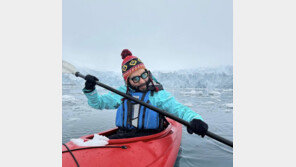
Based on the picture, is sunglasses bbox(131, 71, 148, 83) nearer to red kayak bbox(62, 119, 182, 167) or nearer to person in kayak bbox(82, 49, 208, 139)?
person in kayak bbox(82, 49, 208, 139)

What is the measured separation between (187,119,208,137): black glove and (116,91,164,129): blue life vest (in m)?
0.57

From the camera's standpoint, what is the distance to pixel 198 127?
1.44 m

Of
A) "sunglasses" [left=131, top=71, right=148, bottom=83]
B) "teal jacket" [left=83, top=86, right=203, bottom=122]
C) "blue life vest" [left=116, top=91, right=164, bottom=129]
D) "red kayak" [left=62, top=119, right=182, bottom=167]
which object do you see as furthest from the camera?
"sunglasses" [left=131, top=71, right=148, bottom=83]

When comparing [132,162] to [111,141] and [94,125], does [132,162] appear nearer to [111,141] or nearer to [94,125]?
[111,141]

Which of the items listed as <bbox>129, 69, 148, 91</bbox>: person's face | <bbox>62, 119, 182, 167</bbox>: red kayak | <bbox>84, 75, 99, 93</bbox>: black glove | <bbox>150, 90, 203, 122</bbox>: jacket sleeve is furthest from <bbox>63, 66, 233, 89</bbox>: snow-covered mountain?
<bbox>62, 119, 182, 167</bbox>: red kayak

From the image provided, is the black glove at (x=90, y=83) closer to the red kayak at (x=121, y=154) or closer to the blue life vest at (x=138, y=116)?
the blue life vest at (x=138, y=116)

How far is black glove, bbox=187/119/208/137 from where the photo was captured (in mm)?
1431

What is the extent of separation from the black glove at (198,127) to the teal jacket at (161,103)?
0.09m

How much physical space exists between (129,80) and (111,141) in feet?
2.98

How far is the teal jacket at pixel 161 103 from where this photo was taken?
171cm

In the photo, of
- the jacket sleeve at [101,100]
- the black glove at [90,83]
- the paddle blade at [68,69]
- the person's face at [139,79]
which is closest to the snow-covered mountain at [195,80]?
the paddle blade at [68,69]

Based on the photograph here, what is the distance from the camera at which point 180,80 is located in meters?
43.7

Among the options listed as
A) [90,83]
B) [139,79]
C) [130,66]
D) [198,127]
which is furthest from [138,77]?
[198,127]

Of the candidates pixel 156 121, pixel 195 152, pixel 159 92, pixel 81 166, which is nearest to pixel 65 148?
pixel 81 166
